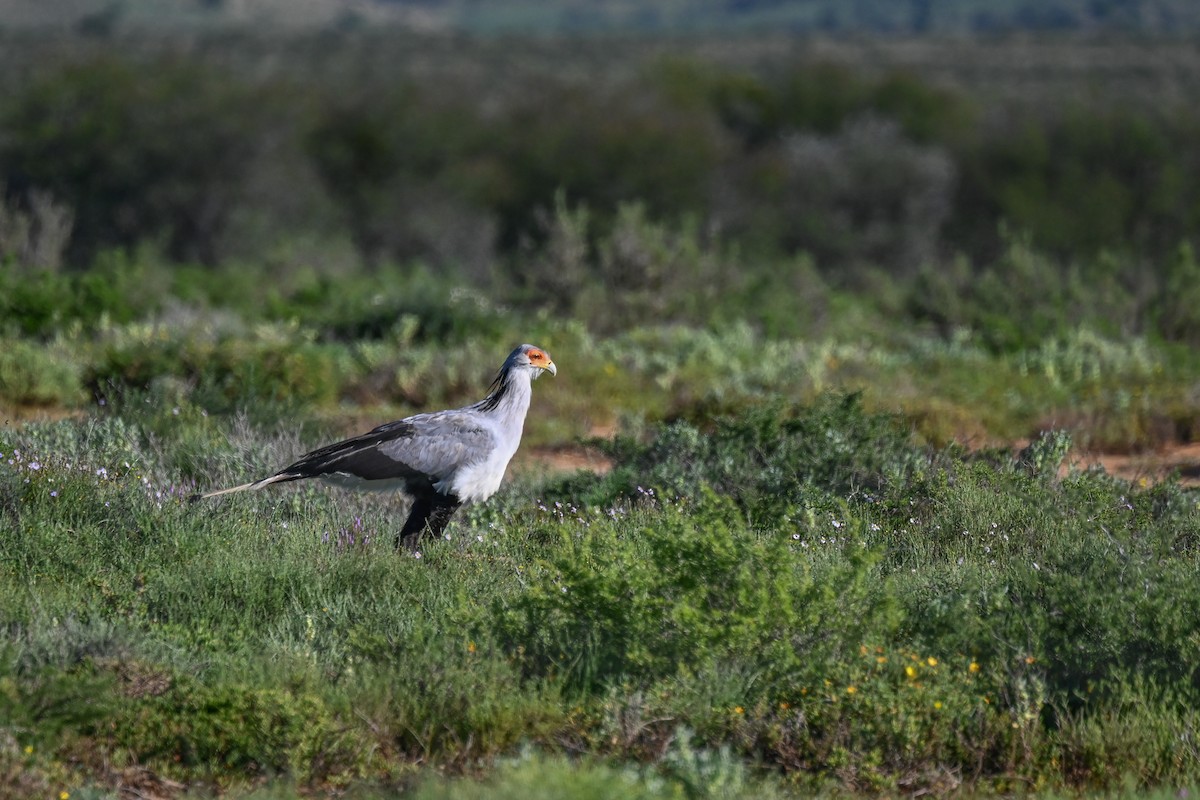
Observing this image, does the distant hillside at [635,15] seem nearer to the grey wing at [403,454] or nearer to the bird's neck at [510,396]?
the bird's neck at [510,396]

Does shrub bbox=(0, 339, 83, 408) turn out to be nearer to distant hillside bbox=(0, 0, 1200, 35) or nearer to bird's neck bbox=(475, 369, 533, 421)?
bird's neck bbox=(475, 369, 533, 421)

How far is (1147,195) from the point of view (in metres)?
29.9

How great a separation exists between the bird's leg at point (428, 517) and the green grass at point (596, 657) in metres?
0.16

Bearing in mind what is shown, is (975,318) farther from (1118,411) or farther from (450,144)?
(450,144)

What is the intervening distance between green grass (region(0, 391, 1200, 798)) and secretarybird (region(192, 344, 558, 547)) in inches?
8.9

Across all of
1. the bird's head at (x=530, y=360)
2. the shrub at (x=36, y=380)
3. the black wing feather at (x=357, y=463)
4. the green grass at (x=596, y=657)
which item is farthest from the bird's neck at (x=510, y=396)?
the shrub at (x=36, y=380)

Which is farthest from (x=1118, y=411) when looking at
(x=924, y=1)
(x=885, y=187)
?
(x=924, y=1)

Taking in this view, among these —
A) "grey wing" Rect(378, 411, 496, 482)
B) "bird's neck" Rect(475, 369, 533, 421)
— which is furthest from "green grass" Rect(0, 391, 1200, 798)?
"bird's neck" Rect(475, 369, 533, 421)

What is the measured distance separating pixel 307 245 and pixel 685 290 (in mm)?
8672

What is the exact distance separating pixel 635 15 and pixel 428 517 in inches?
5468

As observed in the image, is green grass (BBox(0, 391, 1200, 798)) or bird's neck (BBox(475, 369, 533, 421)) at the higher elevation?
bird's neck (BBox(475, 369, 533, 421))

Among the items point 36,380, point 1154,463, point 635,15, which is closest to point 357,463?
point 36,380

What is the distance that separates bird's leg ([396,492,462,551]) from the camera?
682 centimetres

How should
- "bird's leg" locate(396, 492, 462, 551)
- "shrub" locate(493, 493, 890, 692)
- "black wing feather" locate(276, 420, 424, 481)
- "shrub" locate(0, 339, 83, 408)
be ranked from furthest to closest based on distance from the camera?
1. "shrub" locate(0, 339, 83, 408)
2. "bird's leg" locate(396, 492, 462, 551)
3. "black wing feather" locate(276, 420, 424, 481)
4. "shrub" locate(493, 493, 890, 692)
